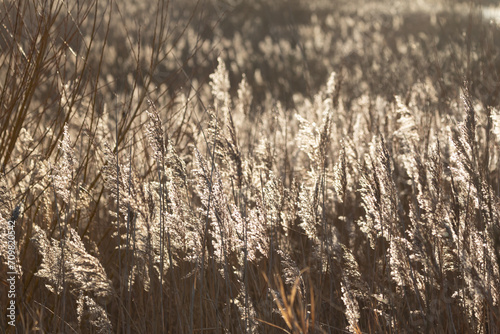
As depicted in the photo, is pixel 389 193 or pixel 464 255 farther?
pixel 389 193

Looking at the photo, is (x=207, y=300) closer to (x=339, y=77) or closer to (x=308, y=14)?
(x=339, y=77)

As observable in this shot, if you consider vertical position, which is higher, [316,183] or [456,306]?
[316,183]

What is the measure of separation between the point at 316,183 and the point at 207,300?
25.7 inches

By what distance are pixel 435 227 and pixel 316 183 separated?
58 cm

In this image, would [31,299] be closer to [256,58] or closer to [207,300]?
[207,300]

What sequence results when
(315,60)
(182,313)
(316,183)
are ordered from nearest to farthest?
(182,313) → (316,183) → (315,60)

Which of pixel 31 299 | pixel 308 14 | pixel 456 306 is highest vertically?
pixel 308 14

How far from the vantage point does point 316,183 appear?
2.20 meters

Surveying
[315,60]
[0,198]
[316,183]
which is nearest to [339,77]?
[316,183]

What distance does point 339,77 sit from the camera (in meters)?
3.35

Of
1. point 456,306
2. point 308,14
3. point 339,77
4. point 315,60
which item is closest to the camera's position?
point 456,306

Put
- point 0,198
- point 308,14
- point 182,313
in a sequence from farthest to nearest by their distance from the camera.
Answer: point 308,14
point 182,313
point 0,198

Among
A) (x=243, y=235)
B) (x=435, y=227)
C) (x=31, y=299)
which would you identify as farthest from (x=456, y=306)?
(x=31, y=299)

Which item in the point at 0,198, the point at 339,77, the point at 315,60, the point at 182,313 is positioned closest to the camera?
the point at 0,198
